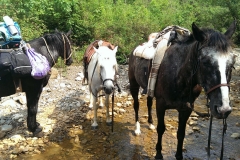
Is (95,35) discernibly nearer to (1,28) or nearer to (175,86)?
(1,28)

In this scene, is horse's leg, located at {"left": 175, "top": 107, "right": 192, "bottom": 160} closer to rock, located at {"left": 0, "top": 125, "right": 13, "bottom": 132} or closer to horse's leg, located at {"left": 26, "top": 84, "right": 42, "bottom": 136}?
horse's leg, located at {"left": 26, "top": 84, "right": 42, "bottom": 136}

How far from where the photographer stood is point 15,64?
14.5 feet

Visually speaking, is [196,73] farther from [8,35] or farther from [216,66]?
[8,35]

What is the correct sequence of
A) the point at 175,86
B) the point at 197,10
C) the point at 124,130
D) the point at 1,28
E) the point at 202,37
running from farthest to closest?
the point at 197,10 < the point at 124,130 < the point at 1,28 < the point at 175,86 < the point at 202,37

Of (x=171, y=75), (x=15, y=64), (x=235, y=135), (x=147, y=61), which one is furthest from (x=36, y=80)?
(x=235, y=135)

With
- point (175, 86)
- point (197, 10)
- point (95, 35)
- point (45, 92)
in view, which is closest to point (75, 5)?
point (95, 35)

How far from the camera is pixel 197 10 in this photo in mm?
17641

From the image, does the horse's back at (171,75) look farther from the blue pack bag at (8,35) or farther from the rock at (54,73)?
the rock at (54,73)

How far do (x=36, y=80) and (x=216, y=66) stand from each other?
11.9ft

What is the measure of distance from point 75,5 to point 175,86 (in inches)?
365

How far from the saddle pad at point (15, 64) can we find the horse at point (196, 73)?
2.56 m

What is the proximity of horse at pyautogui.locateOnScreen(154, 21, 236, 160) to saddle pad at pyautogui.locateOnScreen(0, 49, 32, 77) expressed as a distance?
2564mm

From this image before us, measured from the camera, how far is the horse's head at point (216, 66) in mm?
2416

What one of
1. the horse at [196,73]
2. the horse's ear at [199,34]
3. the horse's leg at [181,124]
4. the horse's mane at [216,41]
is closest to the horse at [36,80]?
the horse at [196,73]
